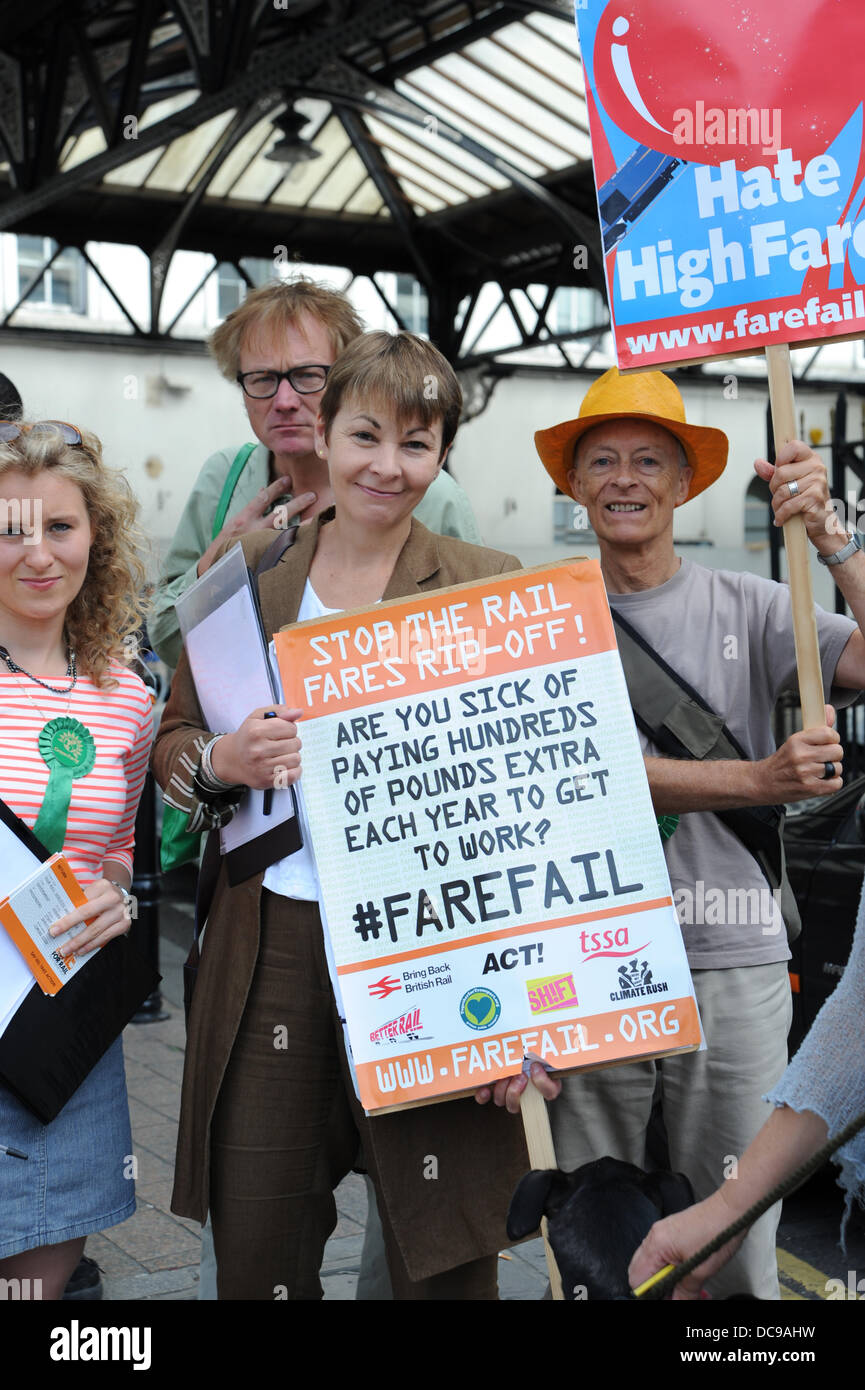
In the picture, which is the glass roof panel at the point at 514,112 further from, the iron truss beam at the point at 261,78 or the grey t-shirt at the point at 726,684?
the grey t-shirt at the point at 726,684

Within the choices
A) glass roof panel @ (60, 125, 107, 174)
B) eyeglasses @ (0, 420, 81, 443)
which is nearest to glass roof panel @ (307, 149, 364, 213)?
glass roof panel @ (60, 125, 107, 174)

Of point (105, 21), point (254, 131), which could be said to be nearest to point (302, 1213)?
point (105, 21)

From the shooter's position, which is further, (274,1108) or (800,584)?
(274,1108)

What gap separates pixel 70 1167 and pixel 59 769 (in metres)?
0.68

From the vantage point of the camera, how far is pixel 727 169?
2451mm

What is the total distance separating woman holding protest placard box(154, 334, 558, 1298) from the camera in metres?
2.50

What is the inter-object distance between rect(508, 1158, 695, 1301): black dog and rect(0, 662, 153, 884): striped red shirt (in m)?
0.95

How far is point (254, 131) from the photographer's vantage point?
15.5m

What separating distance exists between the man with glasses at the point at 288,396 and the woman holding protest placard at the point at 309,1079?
0.54 meters

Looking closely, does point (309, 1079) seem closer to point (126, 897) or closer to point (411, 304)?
point (126, 897)

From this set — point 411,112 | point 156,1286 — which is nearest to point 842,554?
point 156,1286

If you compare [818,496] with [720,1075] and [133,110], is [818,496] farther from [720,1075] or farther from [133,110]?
[133,110]
